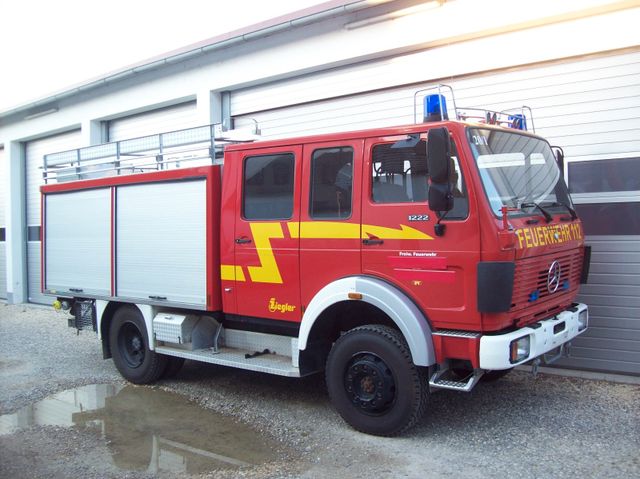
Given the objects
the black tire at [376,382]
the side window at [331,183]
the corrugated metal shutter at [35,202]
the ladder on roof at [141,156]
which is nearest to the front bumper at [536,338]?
the black tire at [376,382]

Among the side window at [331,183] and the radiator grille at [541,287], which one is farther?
the side window at [331,183]

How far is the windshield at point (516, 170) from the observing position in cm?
491

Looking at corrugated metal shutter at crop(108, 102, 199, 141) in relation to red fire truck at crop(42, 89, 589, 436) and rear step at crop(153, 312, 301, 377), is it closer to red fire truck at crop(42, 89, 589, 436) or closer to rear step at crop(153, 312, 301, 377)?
red fire truck at crop(42, 89, 589, 436)

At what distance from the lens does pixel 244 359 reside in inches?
241

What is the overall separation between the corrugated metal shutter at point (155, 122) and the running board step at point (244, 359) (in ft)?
18.0

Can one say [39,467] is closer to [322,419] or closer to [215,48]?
[322,419]

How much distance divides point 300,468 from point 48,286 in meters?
5.24

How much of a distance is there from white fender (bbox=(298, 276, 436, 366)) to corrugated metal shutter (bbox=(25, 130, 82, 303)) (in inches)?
443

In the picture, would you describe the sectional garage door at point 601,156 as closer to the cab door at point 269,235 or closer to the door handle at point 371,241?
the door handle at point 371,241

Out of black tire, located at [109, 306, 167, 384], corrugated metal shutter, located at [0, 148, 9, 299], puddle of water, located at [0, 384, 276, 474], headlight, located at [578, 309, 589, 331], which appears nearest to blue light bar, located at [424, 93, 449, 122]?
headlight, located at [578, 309, 589, 331]

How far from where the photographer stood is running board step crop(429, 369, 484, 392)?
4.73m

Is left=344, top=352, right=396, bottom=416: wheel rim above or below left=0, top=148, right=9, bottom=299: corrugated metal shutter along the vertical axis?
below

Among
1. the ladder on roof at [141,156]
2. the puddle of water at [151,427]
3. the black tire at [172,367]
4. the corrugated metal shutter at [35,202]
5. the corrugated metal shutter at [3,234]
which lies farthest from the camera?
Result: the corrugated metal shutter at [3,234]

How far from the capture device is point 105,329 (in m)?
7.70
